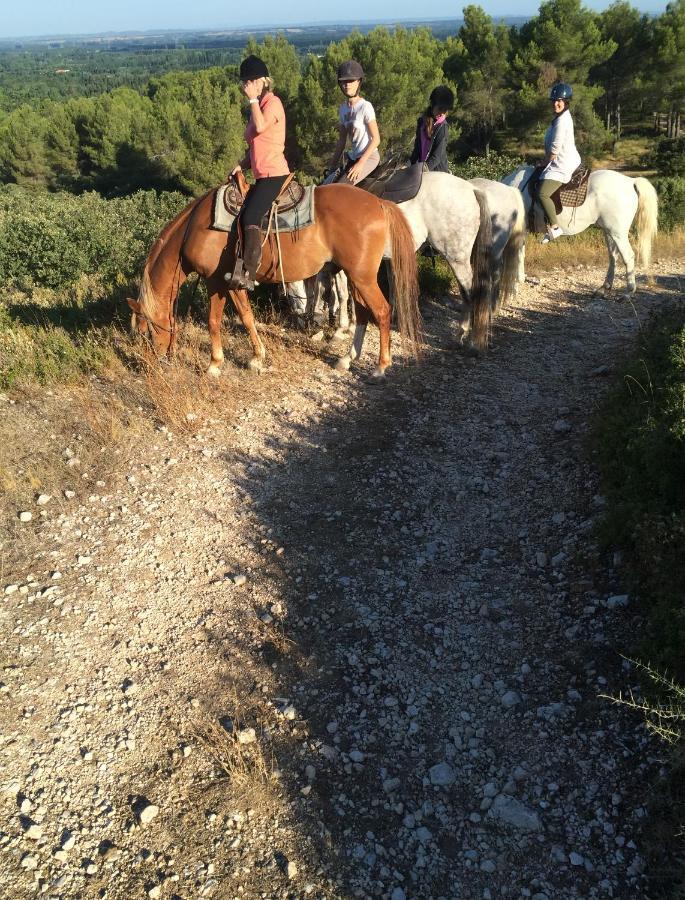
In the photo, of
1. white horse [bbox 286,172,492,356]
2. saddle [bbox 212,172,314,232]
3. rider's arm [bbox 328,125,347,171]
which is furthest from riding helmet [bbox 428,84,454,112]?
saddle [bbox 212,172,314,232]

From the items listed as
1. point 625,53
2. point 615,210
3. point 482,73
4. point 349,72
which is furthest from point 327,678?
point 625,53

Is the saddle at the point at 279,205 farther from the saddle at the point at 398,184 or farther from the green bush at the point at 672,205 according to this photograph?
the green bush at the point at 672,205

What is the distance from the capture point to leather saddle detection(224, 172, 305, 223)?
5875mm

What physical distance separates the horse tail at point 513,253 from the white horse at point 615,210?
2.33 feet

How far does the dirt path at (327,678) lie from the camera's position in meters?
2.70

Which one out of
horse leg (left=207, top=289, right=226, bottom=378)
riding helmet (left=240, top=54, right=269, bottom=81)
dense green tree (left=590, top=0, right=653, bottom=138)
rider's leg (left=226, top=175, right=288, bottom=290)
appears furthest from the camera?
dense green tree (left=590, top=0, right=653, bottom=138)

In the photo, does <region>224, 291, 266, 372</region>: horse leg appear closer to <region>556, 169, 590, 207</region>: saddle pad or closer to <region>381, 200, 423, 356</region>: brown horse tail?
<region>381, 200, 423, 356</region>: brown horse tail

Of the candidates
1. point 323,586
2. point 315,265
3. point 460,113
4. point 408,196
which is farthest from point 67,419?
point 460,113

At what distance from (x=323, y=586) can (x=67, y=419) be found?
3284 mm

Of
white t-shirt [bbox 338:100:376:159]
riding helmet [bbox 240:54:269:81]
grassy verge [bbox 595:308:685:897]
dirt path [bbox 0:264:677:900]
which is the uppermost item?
riding helmet [bbox 240:54:269:81]

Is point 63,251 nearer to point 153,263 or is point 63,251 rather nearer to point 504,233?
point 153,263

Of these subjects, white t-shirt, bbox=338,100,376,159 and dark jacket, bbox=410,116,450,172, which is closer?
white t-shirt, bbox=338,100,376,159

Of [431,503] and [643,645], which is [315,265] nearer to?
[431,503]

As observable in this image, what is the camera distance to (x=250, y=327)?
661cm
